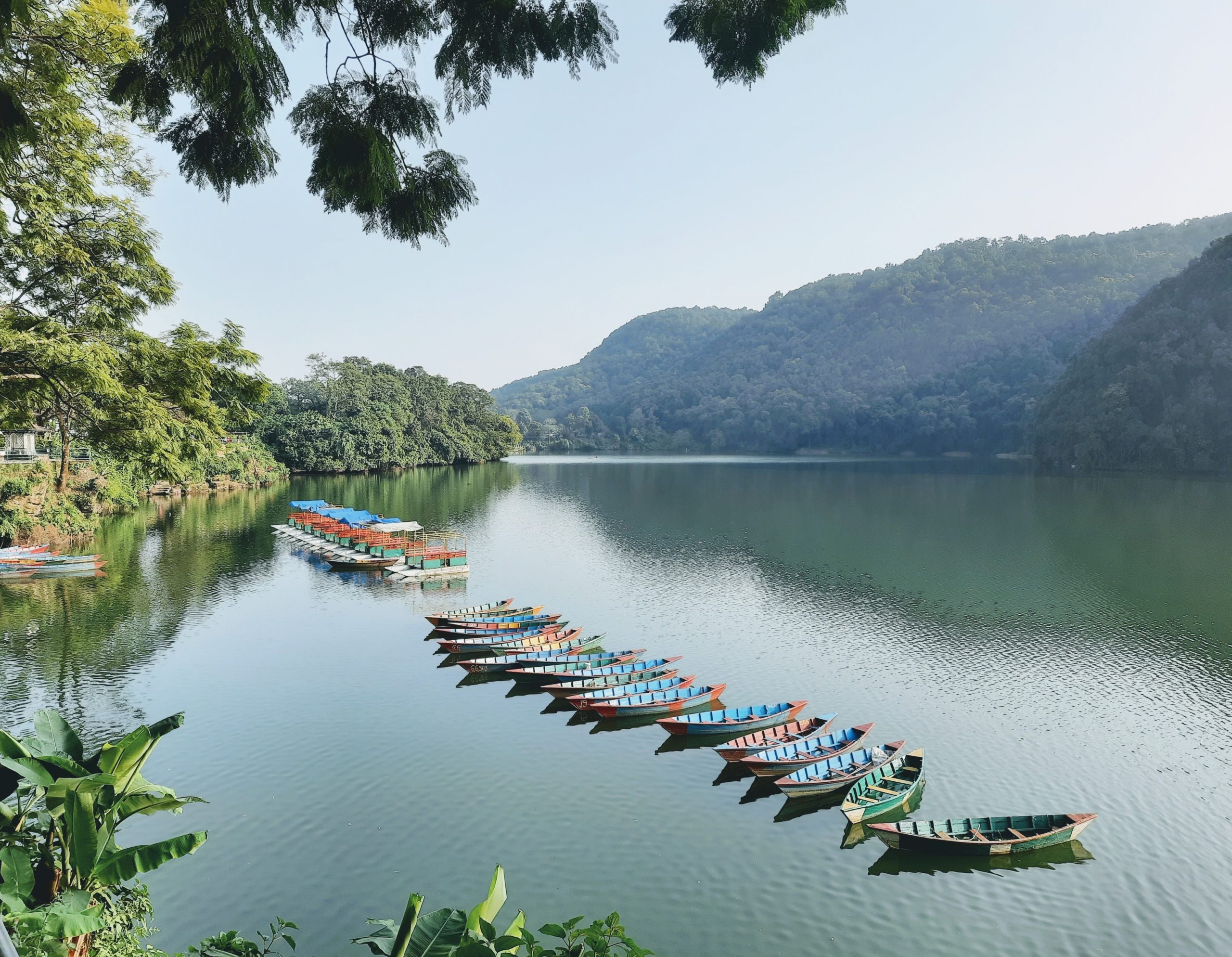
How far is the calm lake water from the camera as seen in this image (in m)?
11.9

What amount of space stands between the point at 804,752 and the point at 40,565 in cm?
3075

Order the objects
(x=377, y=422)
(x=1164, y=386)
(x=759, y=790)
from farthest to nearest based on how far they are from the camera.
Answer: (x=377, y=422)
(x=1164, y=386)
(x=759, y=790)

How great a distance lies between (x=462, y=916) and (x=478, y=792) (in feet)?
31.6

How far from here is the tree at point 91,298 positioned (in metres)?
12.2

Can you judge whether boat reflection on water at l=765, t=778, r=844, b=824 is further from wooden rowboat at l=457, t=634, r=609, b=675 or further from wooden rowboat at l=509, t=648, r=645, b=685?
wooden rowboat at l=457, t=634, r=609, b=675

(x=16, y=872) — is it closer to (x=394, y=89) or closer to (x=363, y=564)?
(x=394, y=89)

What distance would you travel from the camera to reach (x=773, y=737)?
17.2 m

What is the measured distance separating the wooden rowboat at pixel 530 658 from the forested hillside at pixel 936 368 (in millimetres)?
125622

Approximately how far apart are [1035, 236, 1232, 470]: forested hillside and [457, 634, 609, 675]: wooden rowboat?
93428 millimetres

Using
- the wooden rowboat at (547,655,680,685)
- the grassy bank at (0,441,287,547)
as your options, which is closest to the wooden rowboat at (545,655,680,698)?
the wooden rowboat at (547,655,680,685)

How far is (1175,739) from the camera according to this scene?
60.5 feet

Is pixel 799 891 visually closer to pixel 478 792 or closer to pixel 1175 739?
pixel 478 792

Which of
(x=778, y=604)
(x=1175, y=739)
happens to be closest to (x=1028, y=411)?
(x=778, y=604)

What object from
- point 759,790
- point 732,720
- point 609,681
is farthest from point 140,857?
point 609,681
